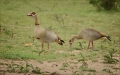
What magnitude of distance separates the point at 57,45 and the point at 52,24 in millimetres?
3884

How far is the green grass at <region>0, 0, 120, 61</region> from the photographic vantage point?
29.1ft

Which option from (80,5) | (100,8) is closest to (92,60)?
(100,8)

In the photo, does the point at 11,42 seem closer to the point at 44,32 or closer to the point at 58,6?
the point at 44,32

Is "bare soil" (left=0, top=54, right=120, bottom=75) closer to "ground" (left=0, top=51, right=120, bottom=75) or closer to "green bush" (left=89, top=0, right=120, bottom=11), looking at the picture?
"ground" (left=0, top=51, right=120, bottom=75)

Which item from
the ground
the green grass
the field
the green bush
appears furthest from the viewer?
the green bush

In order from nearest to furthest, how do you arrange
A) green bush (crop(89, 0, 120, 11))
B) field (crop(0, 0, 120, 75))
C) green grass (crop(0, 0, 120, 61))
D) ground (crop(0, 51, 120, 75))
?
ground (crop(0, 51, 120, 75)) → field (crop(0, 0, 120, 75)) → green grass (crop(0, 0, 120, 61)) → green bush (crop(89, 0, 120, 11))

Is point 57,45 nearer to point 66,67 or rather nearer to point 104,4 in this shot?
point 66,67

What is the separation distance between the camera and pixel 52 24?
13.8 meters

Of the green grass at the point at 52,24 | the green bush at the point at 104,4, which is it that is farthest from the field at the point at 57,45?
the green bush at the point at 104,4

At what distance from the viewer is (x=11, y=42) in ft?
33.0

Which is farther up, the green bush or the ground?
the green bush

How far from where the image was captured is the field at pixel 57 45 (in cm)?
716

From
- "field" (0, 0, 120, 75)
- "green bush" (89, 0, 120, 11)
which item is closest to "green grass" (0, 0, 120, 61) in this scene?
"field" (0, 0, 120, 75)

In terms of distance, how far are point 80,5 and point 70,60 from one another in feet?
39.6
